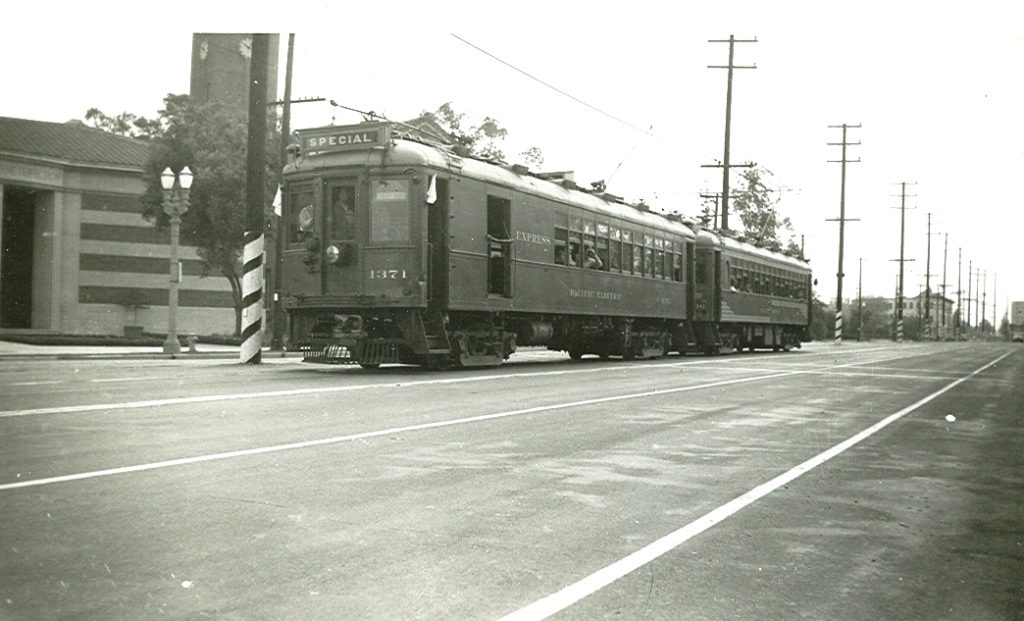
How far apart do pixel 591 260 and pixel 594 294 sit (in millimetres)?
774

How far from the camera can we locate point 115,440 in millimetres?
7250

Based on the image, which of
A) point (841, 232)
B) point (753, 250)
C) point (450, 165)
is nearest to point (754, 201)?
point (841, 232)

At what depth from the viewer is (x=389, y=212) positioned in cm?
1593

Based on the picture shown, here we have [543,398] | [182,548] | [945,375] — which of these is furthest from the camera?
[945,375]

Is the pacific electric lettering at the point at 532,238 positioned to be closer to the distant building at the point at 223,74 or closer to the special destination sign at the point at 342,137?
the special destination sign at the point at 342,137

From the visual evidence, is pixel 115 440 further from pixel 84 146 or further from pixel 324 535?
pixel 84 146

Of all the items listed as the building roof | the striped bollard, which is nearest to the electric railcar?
the striped bollard

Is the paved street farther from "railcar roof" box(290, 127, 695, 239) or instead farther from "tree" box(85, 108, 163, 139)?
"tree" box(85, 108, 163, 139)

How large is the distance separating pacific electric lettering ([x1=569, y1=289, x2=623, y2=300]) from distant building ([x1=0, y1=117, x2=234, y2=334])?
21.4 m

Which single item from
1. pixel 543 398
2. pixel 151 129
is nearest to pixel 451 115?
pixel 151 129

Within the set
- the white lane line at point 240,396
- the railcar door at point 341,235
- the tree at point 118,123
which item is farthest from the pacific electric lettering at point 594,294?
the tree at point 118,123

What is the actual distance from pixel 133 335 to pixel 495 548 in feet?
129

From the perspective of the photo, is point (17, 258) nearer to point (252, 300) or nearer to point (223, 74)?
point (252, 300)

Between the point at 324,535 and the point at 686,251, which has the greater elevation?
the point at 686,251
